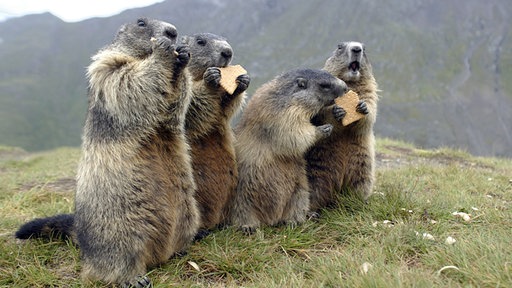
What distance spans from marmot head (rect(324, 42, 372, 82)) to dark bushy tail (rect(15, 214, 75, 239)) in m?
3.53

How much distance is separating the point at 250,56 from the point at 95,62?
445 feet

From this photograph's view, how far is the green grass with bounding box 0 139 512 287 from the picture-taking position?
10.7ft

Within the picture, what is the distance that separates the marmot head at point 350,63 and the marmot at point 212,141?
60.7 inches

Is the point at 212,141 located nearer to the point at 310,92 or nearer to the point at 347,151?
the point at 310,92

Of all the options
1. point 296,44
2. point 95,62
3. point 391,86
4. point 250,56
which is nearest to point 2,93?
point 250,56

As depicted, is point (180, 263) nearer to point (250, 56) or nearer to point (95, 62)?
point (95, 62)

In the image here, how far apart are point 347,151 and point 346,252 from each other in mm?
1789

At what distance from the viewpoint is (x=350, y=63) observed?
18.3ft

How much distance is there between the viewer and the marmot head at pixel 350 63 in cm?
555

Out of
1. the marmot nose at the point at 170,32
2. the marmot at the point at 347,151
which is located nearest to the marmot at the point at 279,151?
the marmot at the point at 347,151

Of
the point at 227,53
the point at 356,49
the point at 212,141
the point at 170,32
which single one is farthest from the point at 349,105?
the point at 170,32

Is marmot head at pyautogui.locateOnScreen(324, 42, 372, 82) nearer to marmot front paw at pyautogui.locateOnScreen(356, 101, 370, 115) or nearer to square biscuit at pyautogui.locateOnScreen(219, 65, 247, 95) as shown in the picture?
marmot front paw at pyautogui.locateOnScreen(356, 101, 370, 115)

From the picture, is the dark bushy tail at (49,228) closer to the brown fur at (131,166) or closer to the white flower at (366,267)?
the brown fur at (131,166)

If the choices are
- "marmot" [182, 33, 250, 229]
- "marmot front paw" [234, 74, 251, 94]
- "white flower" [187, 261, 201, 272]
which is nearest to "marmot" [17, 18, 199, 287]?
"white flower" [187, 261, 201, 272]
